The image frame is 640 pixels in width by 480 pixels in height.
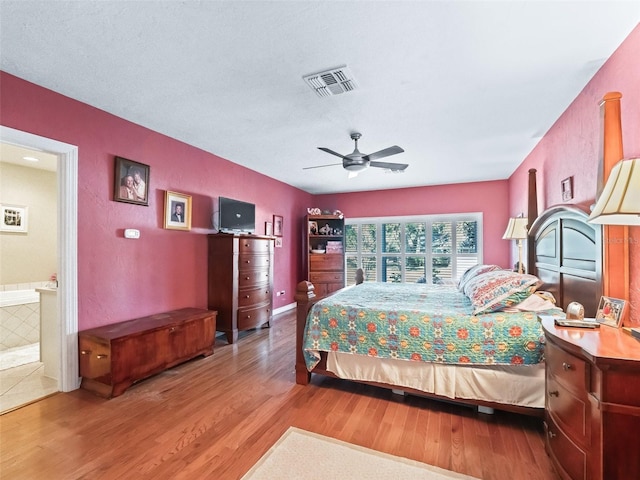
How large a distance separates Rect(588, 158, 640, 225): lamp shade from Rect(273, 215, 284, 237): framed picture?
4627 mm

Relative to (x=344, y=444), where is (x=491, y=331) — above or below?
above

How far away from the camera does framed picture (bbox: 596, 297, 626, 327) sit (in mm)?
1584

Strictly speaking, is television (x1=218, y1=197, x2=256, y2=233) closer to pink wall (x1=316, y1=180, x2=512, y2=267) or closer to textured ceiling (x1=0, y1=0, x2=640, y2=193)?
textured ceiling (x1=0, y1=0, x2=640, y2=193)

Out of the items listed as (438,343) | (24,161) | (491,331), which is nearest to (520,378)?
(491,331)

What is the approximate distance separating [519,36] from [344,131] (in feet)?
5.60

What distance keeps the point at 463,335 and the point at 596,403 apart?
89cm

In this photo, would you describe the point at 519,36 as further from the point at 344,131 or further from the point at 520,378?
the point at 520,378

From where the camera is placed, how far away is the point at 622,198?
124 centimetres

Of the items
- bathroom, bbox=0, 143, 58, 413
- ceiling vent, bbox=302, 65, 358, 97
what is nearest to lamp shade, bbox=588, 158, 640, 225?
ceiling vent, bbox=302, 65, 358, 97

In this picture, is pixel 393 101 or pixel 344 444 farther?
pixel 393 101

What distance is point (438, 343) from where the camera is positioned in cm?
217

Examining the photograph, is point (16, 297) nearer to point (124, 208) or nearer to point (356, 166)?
point (124, 208)

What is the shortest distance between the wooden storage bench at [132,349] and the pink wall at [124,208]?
9.7 inches

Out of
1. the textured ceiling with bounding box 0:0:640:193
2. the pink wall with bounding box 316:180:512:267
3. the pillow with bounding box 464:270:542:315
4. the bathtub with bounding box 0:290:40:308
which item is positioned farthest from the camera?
the pink wall with bounding box 316:180:512:267
